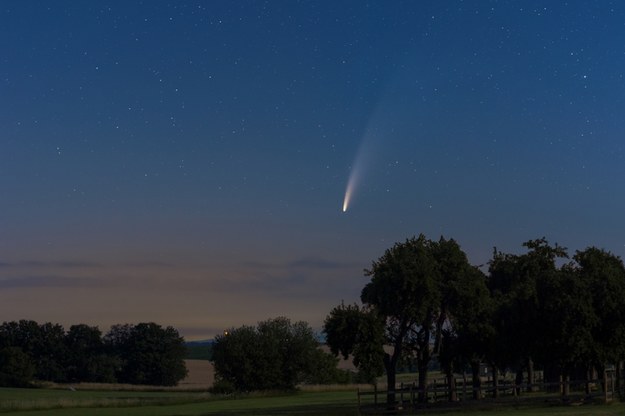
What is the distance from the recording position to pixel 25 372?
515 ft

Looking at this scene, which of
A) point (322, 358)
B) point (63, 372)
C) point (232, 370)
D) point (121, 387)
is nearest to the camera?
point (232, 370)

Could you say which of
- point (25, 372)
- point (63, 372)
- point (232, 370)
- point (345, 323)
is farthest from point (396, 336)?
point (63, 372)

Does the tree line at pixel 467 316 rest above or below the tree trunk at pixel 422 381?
above

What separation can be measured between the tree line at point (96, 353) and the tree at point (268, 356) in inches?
2616

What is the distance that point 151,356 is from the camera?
17712cm

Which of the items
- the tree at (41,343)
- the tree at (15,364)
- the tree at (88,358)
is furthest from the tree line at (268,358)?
the tree at (41,343)

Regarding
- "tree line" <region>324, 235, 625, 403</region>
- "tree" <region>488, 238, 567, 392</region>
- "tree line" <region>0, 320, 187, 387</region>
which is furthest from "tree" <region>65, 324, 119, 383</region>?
"tree line" <region>324, 235, 625, 403</region>

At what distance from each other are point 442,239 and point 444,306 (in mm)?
4702

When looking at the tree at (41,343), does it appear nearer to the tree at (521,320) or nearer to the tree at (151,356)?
the tree at (151,356)

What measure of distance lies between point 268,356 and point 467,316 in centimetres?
5618

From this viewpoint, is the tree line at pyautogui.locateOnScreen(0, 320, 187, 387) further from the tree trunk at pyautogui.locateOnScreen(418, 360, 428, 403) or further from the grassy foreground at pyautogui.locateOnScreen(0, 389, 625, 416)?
the tree trunk at pyautogui.locateOnScreen(418, 360, 428, 403)

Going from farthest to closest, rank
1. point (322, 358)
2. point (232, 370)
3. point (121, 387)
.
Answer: point (121, 387)
point (322, 358)
point (232, 370)

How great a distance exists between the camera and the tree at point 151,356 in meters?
176

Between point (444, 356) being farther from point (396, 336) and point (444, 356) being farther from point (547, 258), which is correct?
point (547, 258)
